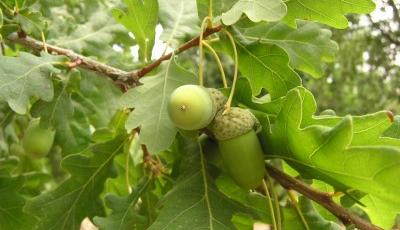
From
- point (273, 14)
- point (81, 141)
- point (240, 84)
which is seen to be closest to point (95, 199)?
point (81, 141)

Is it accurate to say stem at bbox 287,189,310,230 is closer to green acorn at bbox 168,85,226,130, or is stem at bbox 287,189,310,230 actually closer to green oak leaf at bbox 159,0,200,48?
green acorn at bbox 168,85,226,130

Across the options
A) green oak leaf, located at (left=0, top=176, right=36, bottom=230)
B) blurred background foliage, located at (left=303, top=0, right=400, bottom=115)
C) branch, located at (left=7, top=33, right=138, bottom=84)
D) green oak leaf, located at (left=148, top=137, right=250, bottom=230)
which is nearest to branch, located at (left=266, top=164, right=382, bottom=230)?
green oak leaf, located at (left=148, top=137, right=250, bottom=230)

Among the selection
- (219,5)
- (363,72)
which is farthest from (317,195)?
(363,72)

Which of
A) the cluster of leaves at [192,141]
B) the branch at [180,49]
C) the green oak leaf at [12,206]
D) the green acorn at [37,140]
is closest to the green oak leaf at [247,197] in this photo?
the cluster of leaves at [192,141]

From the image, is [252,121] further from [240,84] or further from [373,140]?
[373,140]

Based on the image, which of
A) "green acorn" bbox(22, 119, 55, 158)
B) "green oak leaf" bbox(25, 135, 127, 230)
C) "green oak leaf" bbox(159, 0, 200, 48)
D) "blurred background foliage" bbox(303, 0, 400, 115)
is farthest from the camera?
"blurred background foliage" bbox(303, 0, 400, 115)

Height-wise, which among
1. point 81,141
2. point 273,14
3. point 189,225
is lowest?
point 81,141
